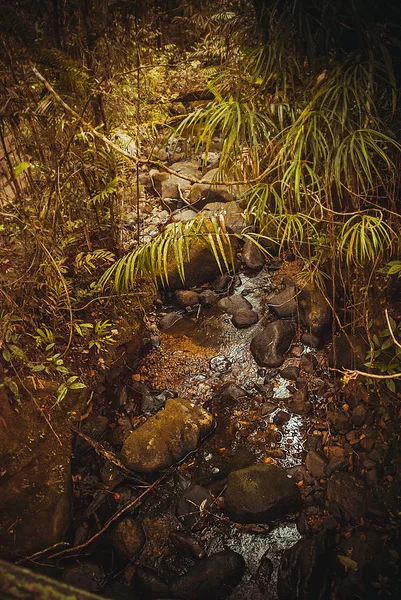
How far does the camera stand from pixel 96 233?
3.49 meters

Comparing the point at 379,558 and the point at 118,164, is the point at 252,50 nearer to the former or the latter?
the point at 118,164

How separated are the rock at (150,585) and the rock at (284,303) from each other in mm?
2270

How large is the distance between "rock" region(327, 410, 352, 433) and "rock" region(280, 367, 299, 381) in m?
0.42

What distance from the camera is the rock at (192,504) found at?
98.3 inches

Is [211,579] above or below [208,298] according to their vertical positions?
below

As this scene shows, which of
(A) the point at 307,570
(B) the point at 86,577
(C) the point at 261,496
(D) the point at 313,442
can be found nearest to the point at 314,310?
(D) the point at 313,442

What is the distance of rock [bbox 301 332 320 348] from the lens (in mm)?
3389

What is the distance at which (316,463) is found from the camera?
8.64 feet

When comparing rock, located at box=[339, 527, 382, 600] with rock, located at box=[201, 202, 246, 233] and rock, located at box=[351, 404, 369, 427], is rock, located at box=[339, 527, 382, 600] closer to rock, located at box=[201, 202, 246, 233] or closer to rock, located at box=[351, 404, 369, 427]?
rock, located at box=[351, 404, 369, 427]

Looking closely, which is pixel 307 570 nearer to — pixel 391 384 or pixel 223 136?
pixel 391 384

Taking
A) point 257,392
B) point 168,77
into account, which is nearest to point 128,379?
point 257,392

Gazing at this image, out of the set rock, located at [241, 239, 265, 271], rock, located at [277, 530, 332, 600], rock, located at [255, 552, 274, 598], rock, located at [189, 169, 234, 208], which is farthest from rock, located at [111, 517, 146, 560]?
rock, located at [189, 169, 234, 208]

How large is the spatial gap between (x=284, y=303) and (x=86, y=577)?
255cm

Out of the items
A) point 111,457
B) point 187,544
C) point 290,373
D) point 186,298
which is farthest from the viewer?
point 186,298
